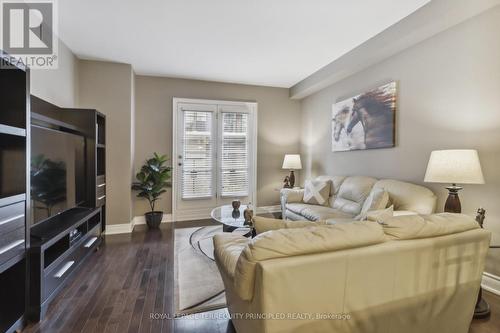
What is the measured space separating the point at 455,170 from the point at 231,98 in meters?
3.87

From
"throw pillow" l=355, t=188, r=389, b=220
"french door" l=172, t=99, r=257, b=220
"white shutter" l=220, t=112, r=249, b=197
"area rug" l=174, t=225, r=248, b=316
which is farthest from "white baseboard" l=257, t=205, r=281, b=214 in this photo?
"throw pillow" l=355, t=188, r=389, b=220

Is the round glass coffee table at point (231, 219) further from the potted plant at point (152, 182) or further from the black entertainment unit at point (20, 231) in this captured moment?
the black entertainment unit at point (20, 231)

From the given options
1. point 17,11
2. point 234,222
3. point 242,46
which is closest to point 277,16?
point 242,46

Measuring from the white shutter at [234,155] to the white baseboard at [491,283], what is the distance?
368cm

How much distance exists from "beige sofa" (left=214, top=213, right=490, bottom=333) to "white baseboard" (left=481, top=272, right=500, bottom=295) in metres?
0.93

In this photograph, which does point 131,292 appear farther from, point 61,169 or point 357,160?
point 357,160

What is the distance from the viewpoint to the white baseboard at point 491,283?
7.22 feet

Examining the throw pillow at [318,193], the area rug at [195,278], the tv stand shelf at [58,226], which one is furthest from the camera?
the throw pillow at [318,193]

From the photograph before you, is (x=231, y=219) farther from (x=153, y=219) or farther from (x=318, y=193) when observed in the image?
(x=153, y=219)

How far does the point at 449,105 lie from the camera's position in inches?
103

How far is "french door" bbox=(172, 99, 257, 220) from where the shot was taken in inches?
188

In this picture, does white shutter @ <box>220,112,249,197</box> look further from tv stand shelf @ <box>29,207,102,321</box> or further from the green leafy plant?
tv stand shelf @ <box>29,207,102,321</box>


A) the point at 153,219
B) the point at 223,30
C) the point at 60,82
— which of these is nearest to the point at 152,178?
the point at 153,219

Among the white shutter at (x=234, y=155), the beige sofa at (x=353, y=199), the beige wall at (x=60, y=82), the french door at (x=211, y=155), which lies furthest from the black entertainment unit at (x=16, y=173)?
the white shutter at (x=234, y=155)
